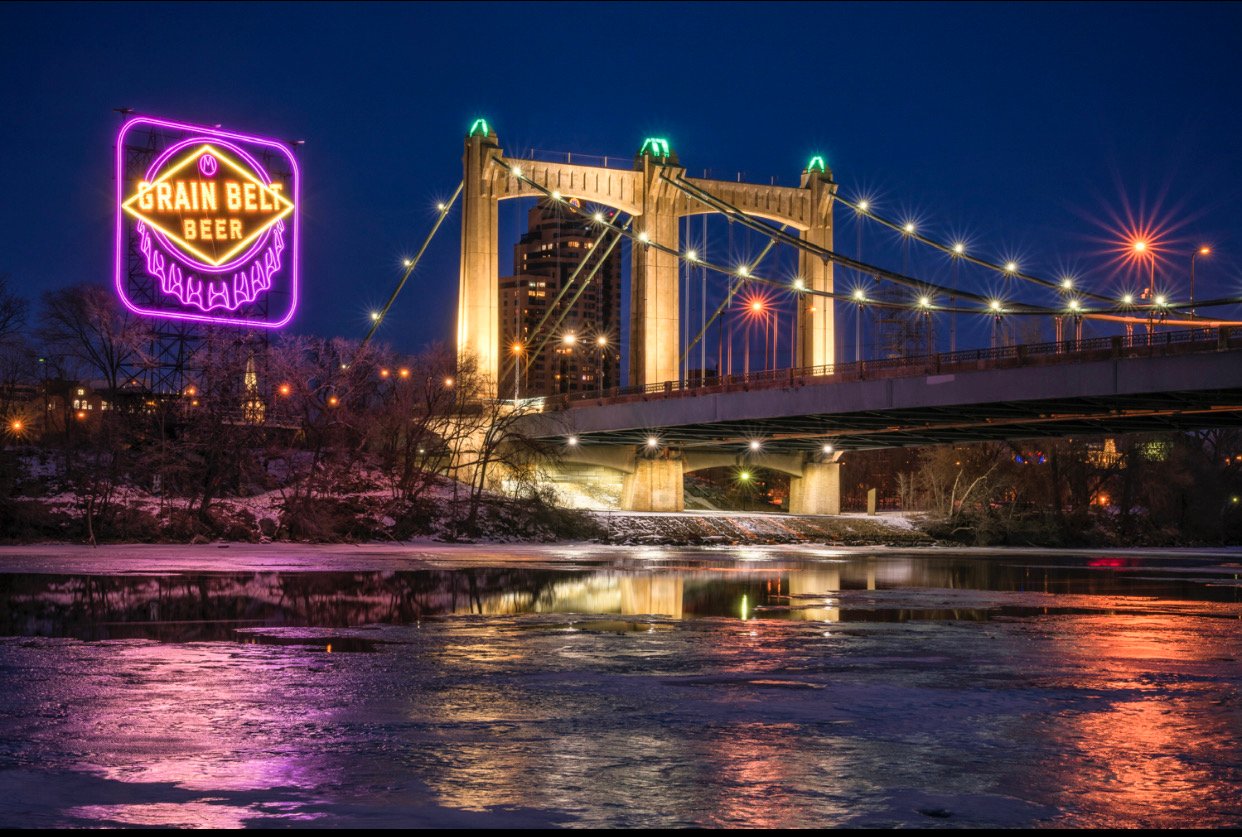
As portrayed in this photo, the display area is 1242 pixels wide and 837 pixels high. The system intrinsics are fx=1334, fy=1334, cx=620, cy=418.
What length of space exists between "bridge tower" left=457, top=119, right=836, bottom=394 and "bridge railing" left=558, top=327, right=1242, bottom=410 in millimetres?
6228

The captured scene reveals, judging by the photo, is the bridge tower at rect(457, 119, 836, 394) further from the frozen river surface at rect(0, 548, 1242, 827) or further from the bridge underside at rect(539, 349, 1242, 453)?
the frozen river surface at rect(0, 548, 1242, 827)

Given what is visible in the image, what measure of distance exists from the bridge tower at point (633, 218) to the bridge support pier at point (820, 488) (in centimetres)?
715

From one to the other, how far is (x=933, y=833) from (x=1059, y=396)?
1685 inches

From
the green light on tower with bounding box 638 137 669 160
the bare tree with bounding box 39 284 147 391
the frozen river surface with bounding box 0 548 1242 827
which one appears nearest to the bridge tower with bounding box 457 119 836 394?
the green light on tower with bounding box 638 137 669 160

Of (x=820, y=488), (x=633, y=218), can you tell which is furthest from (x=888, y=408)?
(x=633, y=218)

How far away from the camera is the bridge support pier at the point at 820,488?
3081 inches

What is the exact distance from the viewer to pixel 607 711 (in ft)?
37.2

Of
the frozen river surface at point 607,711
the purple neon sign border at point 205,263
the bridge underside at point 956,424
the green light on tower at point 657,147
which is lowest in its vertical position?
the frozen river surface at point 607,711

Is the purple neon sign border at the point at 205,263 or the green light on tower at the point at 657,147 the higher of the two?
the green light on tower at the point at 657,147

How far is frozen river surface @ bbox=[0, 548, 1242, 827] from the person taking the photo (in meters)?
7.98

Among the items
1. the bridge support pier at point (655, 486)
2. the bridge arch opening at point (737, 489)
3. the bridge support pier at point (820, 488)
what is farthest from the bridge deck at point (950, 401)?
the bridge arch opening at point (737, 489)

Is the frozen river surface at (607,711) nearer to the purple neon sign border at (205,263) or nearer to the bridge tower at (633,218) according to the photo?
the purple neon sign border at (205,263)

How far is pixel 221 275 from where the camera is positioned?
60.2m

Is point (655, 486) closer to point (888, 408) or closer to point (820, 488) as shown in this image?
point (820, 488)
